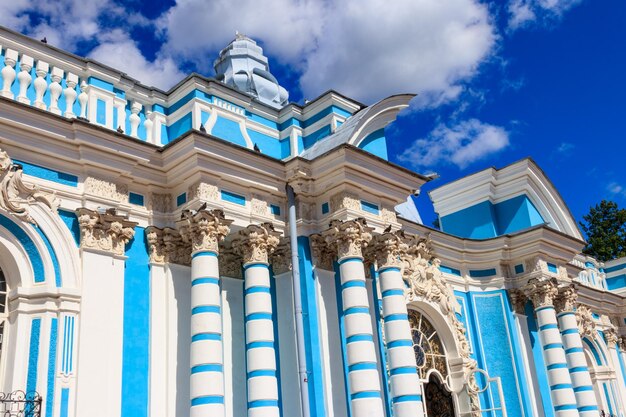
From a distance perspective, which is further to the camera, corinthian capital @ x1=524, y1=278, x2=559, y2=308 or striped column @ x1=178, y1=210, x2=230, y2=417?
corinthian capital @ x1=524, y1=278, x2=559, y2=308

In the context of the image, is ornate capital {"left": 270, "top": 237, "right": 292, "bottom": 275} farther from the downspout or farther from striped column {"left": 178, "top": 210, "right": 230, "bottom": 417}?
striped column {"left": 178, "top": 210, "right": 230, "bottom": 417}

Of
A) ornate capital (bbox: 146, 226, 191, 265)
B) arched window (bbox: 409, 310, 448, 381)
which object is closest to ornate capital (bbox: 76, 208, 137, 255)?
ornate capital (bbox: 146, 226, 191, 265)

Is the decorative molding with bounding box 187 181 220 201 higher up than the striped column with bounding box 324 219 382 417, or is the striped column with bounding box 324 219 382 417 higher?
the decorative molding with bounding box 187 181 220 201

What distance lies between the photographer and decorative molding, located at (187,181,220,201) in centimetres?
948

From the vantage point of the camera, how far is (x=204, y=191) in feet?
31.2

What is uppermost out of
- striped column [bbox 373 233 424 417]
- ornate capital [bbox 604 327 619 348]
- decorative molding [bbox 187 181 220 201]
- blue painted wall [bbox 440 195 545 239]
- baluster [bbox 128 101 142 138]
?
blue painted wall [bbox 440 195 545 239]

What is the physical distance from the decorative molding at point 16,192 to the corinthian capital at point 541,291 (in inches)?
378

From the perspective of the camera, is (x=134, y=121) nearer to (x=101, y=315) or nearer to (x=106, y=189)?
(x=106, y=189)

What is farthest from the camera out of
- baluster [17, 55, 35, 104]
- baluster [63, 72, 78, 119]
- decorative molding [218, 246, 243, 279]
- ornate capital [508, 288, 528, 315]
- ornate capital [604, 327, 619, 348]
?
ornate capital [604, 327, 619, 348]

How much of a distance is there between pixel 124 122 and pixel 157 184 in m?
1.00

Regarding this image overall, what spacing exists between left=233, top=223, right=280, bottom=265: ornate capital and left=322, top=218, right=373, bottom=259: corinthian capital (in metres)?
0.85

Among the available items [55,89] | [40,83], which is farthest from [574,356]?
[40,83]

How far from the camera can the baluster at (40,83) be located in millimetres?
9047

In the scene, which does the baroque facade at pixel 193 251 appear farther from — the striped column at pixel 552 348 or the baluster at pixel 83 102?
the striped column at pixel 552 348
